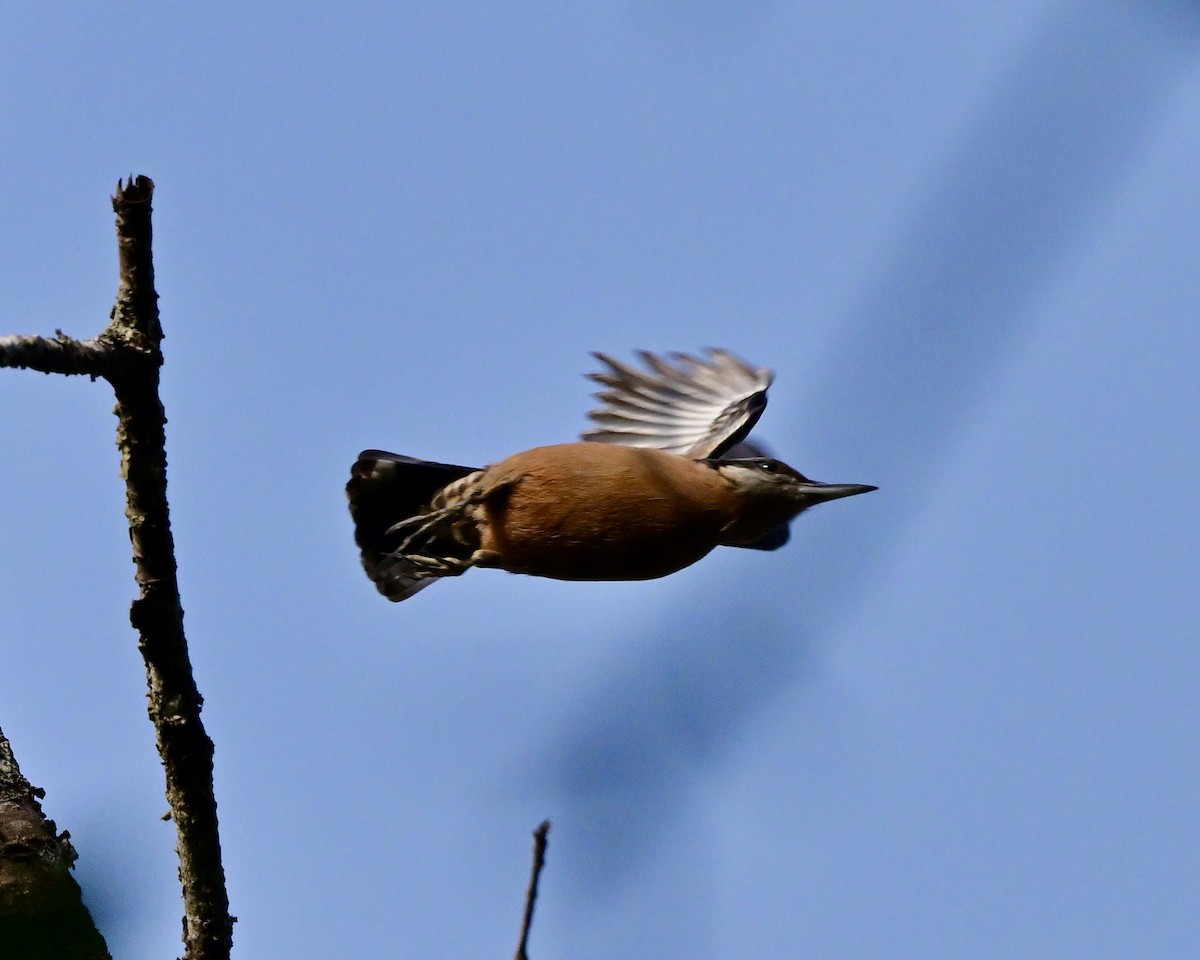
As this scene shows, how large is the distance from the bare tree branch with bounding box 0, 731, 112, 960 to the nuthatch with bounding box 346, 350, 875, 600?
177cm

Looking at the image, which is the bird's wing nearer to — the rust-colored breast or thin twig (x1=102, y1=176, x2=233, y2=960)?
the rust-colored breast

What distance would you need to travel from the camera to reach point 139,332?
110 inches

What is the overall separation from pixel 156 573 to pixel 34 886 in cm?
64

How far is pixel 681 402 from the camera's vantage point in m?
6.54

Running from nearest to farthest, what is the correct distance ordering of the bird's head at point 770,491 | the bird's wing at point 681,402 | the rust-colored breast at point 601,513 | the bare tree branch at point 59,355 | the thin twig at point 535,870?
the thin twig at point 535,870
the bare tree branch at point 59,355
the rust-colored breast at point 601,513
the bird's head at point 770,491
the bird's wing at point 681,402

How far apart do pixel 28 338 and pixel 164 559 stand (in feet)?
1.75

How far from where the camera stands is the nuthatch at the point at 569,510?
425 centimetres

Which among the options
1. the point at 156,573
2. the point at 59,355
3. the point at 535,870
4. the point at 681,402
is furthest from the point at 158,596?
the point at 681,402

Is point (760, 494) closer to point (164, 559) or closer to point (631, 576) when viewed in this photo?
point (631, 576)

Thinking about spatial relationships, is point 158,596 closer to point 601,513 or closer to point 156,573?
point 156,573

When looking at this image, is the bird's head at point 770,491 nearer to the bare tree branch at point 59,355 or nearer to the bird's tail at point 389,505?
the bird's tail at point 389,505

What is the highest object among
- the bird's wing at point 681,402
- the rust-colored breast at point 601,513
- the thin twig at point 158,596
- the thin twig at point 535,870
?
the bird's wing at point 681,402

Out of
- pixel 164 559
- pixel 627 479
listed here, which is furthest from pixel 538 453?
pixel 164 559

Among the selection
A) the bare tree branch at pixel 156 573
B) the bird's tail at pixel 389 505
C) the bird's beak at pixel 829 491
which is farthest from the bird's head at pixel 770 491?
the bare tree branch at pixel 156 573
